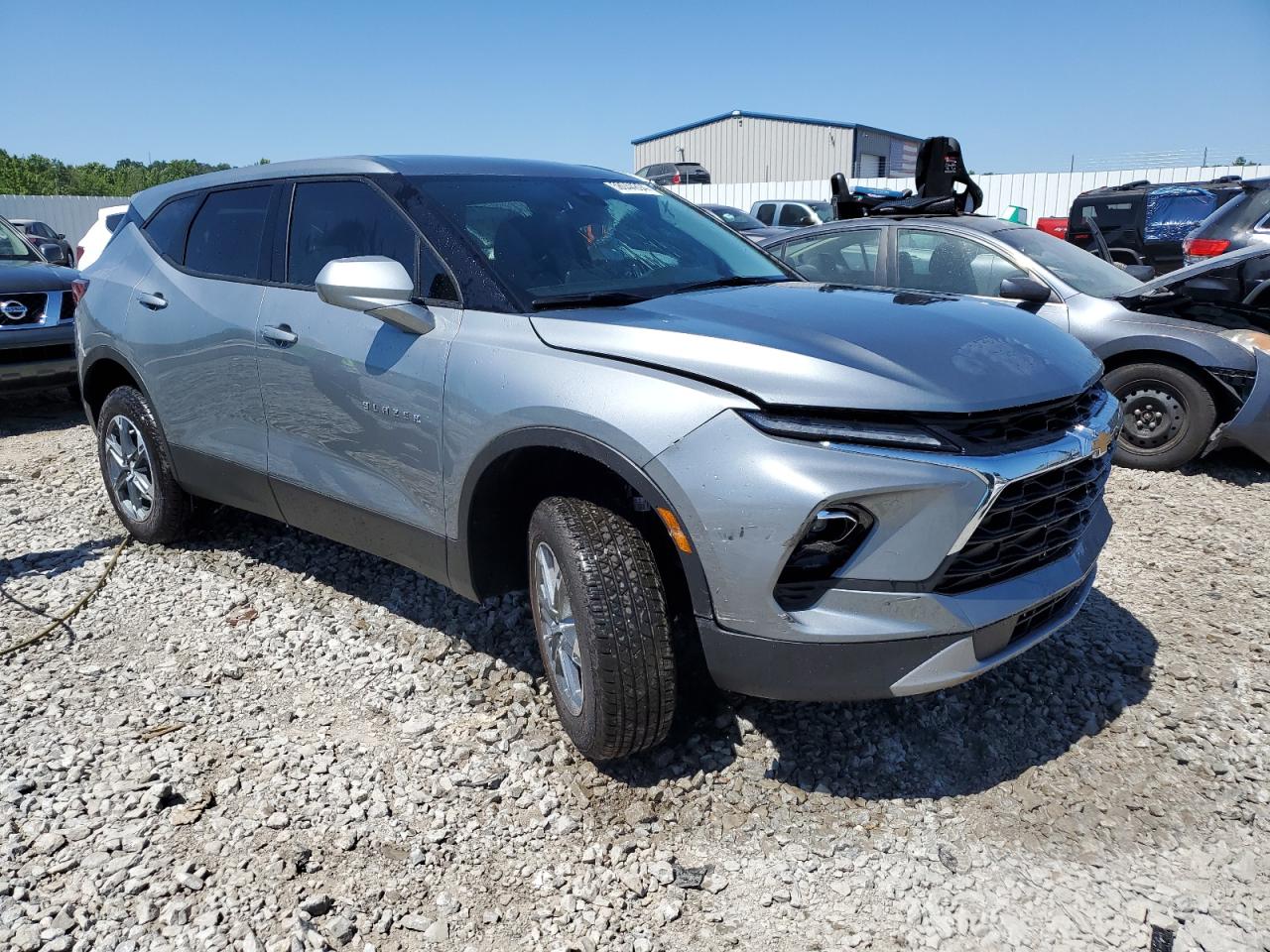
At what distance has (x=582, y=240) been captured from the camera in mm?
3418

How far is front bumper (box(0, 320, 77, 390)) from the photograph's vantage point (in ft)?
24.7

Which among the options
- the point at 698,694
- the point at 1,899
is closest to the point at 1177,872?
the point at 698,694

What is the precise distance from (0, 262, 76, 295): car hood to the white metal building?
125ft

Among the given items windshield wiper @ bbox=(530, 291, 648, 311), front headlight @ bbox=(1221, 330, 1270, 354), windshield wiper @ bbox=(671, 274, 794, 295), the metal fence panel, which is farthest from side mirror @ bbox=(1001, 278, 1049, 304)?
the metal fence panel

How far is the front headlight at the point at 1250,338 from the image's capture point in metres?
5.64

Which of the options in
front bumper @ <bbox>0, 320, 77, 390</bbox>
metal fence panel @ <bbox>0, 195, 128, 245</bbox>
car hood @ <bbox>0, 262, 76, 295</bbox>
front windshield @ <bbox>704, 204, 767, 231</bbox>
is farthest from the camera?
metal fence panel @ <bbox>0, 195, 128, 245</bbox>

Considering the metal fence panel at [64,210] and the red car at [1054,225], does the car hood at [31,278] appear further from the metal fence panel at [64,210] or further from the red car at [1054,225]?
the metal fence panel at [64,210]

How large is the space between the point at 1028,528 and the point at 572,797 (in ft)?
4.88

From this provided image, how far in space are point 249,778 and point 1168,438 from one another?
17.8 ft

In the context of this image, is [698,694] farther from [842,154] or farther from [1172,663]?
[842,154]

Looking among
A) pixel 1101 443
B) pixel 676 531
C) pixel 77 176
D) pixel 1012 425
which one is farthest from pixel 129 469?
pixel 77 176

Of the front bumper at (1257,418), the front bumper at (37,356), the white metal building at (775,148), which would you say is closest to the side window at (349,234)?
the front bumper at (1257,418)

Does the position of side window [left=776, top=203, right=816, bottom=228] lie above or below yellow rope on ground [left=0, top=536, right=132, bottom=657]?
above

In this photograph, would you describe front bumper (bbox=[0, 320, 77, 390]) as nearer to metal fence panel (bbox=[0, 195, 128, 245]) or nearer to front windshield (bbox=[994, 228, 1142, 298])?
front windshield (bbox=[994, 228, 1142, 298])
